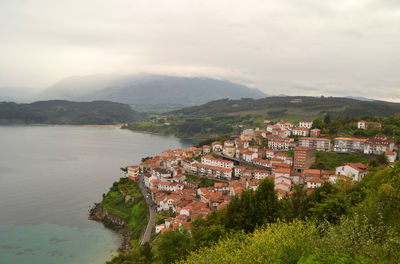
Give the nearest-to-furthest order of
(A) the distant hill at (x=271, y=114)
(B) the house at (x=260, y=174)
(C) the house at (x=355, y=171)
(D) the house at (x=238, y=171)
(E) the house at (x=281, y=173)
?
(C) the house at (x=355, y=171) → (E) the house at (x=281, y=173) → (B) the house at (x=260, y=174) → (D) the house at (x=238, y=171) → (A) the distant hill at (x=271, y=114)

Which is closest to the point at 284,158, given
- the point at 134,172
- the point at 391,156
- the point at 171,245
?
the point at 391,156

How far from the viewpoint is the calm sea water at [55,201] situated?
17.5m

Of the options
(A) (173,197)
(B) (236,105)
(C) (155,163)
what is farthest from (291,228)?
(B) (236,105)

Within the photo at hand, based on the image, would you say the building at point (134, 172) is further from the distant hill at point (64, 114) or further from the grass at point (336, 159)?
the distant hill at point (64, 114)

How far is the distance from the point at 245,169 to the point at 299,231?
787 inches

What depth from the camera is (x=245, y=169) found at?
85.4 ft

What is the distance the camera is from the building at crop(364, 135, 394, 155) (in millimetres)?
24081

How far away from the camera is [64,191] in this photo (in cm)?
2766

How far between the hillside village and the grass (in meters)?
0.78

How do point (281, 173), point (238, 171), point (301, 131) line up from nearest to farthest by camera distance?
point (281, 173) → point (238, 171) → point (301, 131)

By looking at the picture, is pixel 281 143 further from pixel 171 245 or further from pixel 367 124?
pixel 171 245

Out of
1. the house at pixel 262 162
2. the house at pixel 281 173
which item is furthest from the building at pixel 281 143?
the house at pixel 281 173

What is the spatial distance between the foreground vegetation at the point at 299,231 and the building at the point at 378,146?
15.3 m

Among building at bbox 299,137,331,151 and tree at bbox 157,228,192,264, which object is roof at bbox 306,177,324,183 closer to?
building at bbox 299,137,331,151
